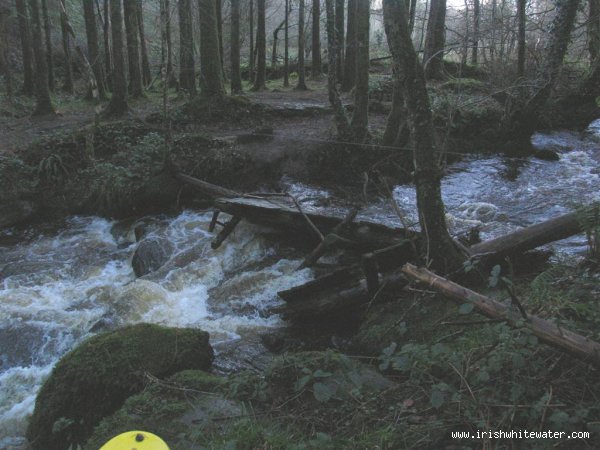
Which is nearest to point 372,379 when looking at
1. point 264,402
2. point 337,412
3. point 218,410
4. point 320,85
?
point 337,412

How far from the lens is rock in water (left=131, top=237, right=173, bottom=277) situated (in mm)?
8031

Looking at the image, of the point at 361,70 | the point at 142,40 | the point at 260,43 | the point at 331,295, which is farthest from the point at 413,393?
the point at 142,40

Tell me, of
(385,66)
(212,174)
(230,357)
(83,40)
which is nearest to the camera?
(230,357)

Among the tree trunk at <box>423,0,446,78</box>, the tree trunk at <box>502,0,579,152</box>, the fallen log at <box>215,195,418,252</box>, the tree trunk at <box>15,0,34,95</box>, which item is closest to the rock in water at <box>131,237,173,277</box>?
the fallen log at <box>215,195,418,252</box>

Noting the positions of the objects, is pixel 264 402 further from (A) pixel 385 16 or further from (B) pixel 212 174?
(B) pixel 212 174

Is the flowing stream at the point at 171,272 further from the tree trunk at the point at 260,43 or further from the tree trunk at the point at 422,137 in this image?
the tree trunk at the point at 260,43

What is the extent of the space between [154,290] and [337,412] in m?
4.50

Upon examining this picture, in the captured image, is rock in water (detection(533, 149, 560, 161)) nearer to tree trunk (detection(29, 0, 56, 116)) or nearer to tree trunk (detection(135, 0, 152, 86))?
tree trunk (detection(29, 0, 56, 116))

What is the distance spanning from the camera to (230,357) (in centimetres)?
536

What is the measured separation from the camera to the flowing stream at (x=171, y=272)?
595 centimetres

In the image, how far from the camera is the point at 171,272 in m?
7.82

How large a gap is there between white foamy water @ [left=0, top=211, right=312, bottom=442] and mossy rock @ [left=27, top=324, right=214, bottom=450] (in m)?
0.72

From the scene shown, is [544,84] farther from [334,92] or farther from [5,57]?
[5,57]

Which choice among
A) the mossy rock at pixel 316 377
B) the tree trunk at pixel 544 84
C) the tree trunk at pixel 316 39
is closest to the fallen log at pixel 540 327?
the mossy rock at pixel 316 377
